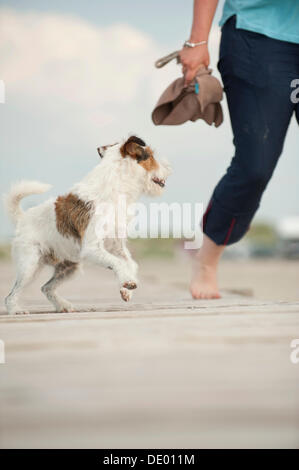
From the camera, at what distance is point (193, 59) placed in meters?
2.86

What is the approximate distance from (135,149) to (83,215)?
0.45m

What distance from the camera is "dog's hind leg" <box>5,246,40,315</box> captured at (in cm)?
270

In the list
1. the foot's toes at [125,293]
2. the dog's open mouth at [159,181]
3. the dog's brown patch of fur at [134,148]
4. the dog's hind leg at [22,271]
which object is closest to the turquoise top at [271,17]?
the dog's brown patch of fur at [134,148]

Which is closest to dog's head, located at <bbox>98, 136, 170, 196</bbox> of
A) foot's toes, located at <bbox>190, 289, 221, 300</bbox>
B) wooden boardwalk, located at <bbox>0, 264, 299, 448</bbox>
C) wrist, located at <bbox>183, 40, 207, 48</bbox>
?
wrist, located at <bbox>183, 40, 207, 48</bbox>

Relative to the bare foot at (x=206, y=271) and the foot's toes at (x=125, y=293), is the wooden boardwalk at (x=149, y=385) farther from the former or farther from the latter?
the bare foot at (x=206, y=271)

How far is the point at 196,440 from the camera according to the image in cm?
100

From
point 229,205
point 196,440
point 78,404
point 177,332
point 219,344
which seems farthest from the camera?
point 229,205

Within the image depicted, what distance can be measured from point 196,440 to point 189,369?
0.37 meters

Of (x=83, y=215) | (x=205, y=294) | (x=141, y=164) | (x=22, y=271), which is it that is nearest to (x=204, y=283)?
(x=205, y=294)

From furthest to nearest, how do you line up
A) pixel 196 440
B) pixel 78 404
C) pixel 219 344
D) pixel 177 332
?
pixel 177 332 → pixel 219 344 → pixel 78 404 → pixel 196 440

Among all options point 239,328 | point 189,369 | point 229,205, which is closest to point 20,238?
point 229,205

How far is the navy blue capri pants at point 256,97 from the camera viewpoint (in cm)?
276
